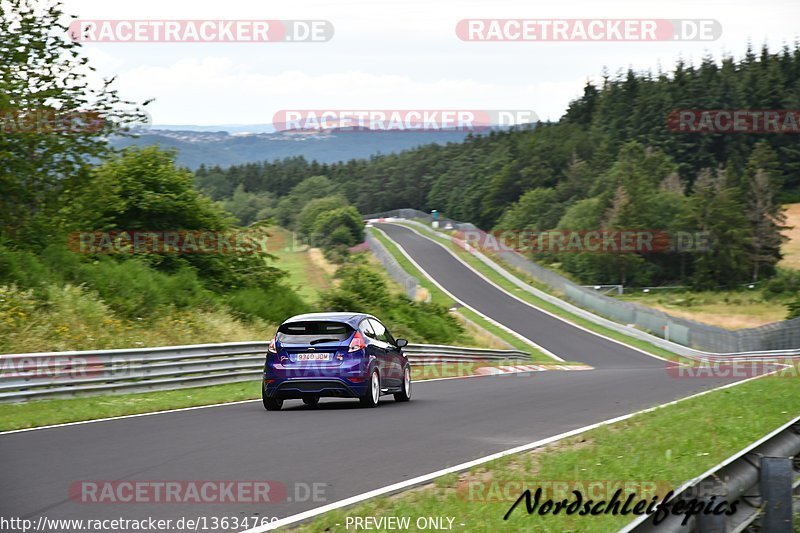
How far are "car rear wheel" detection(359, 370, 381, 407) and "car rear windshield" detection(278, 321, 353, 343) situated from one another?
0.84 meters

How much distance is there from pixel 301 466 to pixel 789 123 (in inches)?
5579

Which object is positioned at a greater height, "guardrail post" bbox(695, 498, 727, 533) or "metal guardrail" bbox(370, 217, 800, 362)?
"guardrail post" bbox(695, 498, 727, 533)

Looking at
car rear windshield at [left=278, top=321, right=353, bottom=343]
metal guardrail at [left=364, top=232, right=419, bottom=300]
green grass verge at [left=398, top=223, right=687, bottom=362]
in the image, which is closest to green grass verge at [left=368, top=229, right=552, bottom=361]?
metal guardrail at [left=364, top=232, right=419, bottom=300]

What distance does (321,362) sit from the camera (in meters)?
15.7

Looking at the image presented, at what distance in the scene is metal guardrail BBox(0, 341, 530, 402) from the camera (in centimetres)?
1617

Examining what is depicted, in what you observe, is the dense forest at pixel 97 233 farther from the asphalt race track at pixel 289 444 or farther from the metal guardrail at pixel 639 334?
the metal guardrail at pixel 639 334

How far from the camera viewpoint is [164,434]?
12.1m

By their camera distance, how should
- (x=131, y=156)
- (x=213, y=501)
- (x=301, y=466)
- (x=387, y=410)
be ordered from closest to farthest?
1. (x=213, y=501)
2. (x=301, y=466)
3. (x=387, y=410)
4. (x=131, y=156)

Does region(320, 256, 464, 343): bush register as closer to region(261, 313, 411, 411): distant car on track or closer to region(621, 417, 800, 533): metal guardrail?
region(261, 313, 411, 411): distant car on track

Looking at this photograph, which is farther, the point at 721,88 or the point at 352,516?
the point at 721,88

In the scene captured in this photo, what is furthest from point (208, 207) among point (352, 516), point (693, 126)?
point (693, 126)

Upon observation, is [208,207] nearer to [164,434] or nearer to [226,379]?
[226,379]

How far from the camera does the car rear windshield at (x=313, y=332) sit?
15.9 meters

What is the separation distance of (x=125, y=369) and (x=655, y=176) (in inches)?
4786
